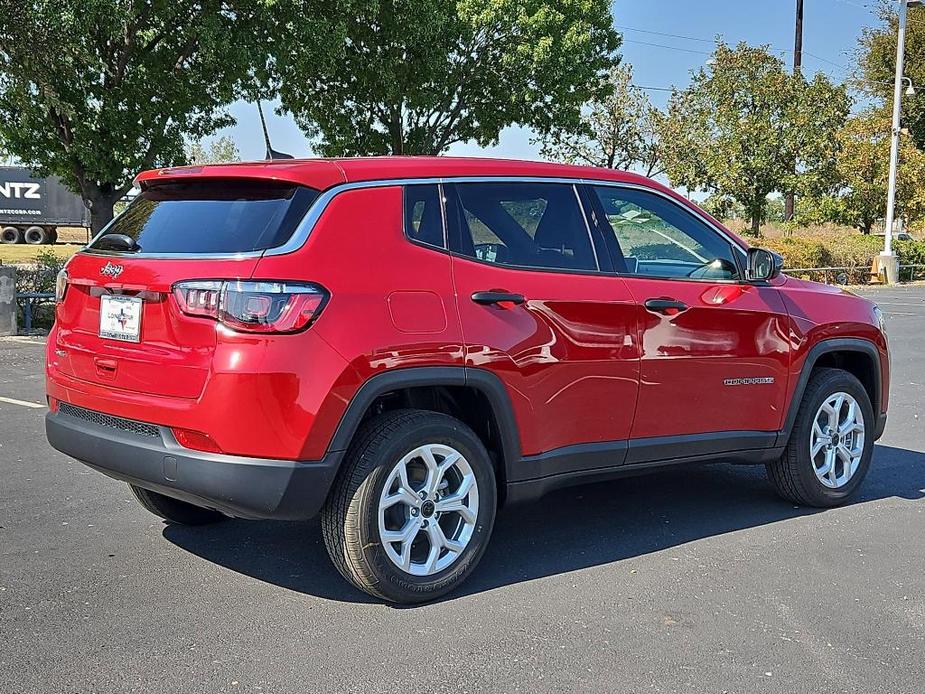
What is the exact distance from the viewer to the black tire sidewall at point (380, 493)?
12.4ft

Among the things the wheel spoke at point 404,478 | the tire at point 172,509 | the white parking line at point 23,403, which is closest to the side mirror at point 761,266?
the wheel spoke at point 404,478

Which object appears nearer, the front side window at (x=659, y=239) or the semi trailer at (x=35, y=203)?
the front side window at (x=659, y=239)

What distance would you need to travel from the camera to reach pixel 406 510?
3.96 meters

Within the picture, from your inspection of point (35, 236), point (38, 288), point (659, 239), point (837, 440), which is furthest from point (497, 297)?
point (35, 236)

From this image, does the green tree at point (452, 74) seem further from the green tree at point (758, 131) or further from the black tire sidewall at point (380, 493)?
the black tire sidewall at point (380, 493)

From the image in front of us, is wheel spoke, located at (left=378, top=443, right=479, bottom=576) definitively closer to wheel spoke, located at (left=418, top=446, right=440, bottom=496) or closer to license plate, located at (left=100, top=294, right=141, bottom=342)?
wheel spoke, located at (left=418, top=446, right=440, bottom=496)

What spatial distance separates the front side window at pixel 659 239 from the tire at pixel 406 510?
1275mm

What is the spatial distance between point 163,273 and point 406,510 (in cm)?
133

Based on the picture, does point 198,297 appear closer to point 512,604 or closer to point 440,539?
point 440,539

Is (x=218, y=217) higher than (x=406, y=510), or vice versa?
(x=218, y=217)

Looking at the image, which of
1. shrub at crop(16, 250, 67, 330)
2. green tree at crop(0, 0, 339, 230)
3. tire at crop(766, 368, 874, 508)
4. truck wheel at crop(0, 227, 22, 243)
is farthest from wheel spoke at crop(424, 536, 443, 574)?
truck wheel at crop(0, 227, 22, 243)

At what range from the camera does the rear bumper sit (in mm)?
3594

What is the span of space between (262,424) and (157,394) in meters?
0.48

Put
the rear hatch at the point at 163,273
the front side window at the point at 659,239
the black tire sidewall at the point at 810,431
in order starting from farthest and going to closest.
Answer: the black tire sidewall at the point at 810,431
the front side window at the point at 659,239
the rear hatch at the point at 163,273
